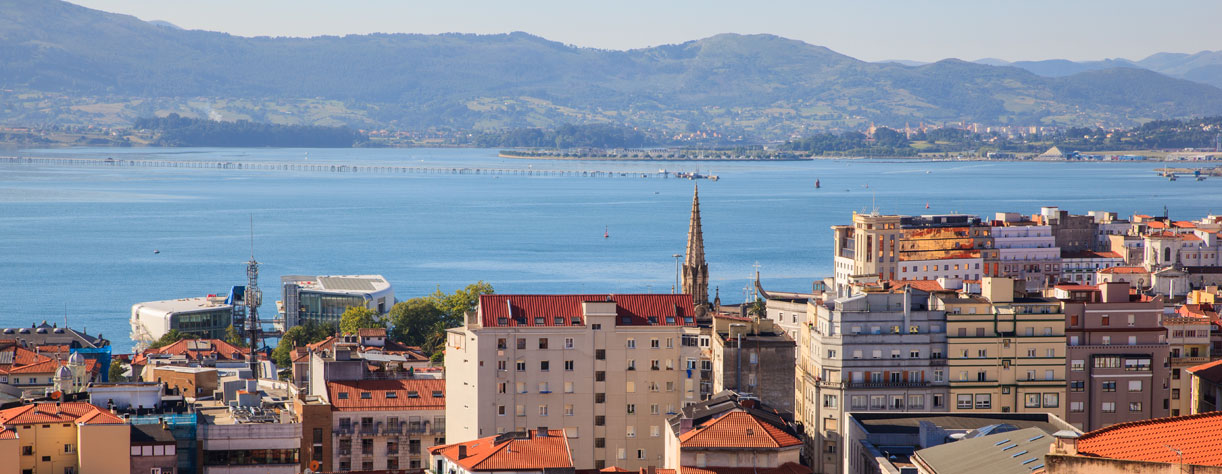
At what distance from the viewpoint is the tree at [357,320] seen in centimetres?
5997

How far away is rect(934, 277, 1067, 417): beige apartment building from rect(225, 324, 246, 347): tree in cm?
3231

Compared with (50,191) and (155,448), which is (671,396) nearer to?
(155,448)

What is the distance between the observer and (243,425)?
28281mm

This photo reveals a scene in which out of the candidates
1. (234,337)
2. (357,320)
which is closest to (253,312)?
(234,337)

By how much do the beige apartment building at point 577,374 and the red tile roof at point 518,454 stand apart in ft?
19.9

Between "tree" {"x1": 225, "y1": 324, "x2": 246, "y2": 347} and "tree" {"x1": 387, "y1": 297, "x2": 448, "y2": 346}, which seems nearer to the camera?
"tree" {"x1": 387, "y1": 297, "x2": 448, "y2": 346}

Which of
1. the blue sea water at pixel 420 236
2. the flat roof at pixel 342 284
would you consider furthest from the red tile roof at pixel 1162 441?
the flat roof at pixel 342 284

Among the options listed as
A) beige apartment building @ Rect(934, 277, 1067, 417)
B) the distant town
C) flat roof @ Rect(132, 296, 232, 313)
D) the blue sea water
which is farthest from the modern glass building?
beige apartment building @ Rect(934, 277, 1067, 417)

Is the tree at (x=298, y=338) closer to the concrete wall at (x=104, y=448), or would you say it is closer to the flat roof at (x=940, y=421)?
the concrete wall at (x=104, y=448)

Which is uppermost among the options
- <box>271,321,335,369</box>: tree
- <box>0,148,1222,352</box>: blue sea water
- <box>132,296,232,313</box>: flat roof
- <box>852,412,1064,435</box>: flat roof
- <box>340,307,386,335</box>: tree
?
<box>852,412,1064,435</box>: flat roof

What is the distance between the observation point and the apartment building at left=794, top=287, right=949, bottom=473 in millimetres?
31453

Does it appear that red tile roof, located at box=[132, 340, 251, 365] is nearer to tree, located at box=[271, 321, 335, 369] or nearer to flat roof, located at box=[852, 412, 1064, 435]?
tree, located at box=[271, 321, 335, 369]

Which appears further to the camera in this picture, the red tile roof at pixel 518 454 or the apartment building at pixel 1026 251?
the apartment building at pixel 1026 251

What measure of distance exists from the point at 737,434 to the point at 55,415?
35.7ft
